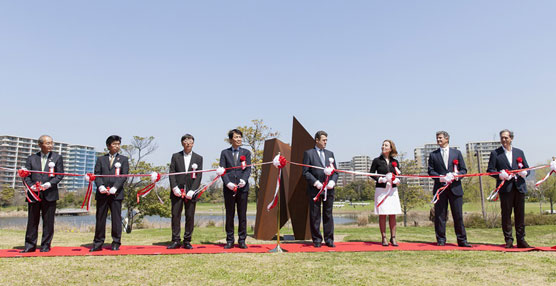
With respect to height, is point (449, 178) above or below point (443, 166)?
below

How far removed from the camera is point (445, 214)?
5.66 meters

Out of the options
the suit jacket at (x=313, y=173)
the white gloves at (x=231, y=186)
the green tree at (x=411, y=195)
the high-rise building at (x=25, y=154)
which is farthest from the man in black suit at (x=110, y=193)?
the high-rise building at (x=25, y=154)

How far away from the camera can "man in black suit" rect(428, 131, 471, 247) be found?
5.49m

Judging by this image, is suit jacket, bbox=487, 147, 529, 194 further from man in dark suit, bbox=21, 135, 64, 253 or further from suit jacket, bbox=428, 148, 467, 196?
man in dark suit, bbox=21, 135, 64, 253

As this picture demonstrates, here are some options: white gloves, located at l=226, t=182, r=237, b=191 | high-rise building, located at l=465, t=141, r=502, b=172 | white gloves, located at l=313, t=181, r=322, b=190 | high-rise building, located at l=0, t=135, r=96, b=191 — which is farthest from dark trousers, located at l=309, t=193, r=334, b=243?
high-rise building, located at l=0, t=135, r=96, b=191

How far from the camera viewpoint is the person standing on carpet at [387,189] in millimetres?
5488

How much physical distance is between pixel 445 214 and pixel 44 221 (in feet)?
21.7

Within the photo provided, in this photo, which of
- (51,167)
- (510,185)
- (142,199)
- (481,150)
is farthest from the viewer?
(481,150)

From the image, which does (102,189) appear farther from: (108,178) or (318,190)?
(318,190)

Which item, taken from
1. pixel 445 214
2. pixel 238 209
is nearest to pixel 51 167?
pixel 238 209

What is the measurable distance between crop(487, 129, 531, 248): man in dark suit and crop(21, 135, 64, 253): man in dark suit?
7161mm

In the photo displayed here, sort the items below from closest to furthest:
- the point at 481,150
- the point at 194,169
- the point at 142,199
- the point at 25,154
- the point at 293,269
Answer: the point at 293,269
the point at 194,169
the point at 142,199
the point at 481,150
the point at 25,154

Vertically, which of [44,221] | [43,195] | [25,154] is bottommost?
[44,221]

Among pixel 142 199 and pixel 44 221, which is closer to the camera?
pixel 44 221
